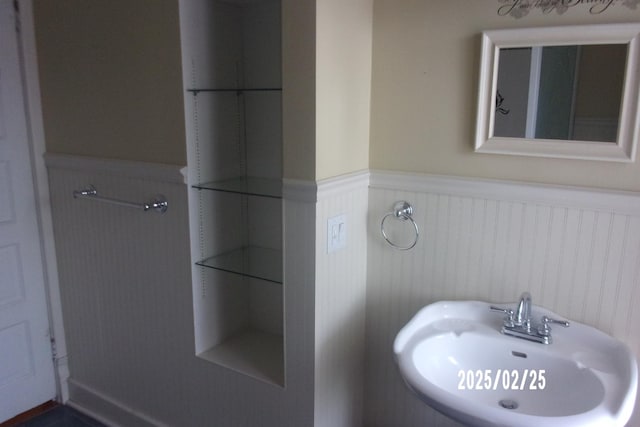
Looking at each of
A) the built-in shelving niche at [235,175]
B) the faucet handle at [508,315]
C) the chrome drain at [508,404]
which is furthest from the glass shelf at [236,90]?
the chrome drain at [508,404]

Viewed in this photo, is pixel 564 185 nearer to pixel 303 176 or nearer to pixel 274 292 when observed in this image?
pixel 303 176

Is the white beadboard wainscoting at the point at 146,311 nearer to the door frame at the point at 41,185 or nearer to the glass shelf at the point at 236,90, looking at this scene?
the door frame at the point at 41,185

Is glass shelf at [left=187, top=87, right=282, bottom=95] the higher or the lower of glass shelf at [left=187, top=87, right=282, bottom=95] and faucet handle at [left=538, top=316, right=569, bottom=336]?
the higher

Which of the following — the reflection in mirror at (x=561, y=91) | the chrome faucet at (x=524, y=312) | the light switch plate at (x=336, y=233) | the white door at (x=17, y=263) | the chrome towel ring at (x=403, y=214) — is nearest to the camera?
the reflection in mirror at (x=561, y=91)

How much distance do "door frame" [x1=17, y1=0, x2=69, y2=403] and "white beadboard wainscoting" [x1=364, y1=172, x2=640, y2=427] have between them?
4.50 ft

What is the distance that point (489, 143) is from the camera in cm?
155

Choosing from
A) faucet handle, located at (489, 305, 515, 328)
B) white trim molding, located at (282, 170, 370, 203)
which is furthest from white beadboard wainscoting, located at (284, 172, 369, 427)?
faucet handle, located at (489, 305, 515, 328)

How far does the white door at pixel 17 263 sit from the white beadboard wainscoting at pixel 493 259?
142cm

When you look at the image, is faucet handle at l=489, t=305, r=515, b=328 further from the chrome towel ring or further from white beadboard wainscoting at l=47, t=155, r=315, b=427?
white beadboard wainscoting at l=47, t=155, r=315, b=427

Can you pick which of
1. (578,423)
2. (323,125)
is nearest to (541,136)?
(323,125)

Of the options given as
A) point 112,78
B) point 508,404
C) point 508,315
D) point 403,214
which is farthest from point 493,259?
point 112,78

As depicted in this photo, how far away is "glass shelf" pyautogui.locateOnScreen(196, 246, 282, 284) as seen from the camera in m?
1.80

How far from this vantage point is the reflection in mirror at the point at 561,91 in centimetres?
138

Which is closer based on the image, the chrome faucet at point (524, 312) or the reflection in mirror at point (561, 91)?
the reflection in mirror at point (561, 91)
